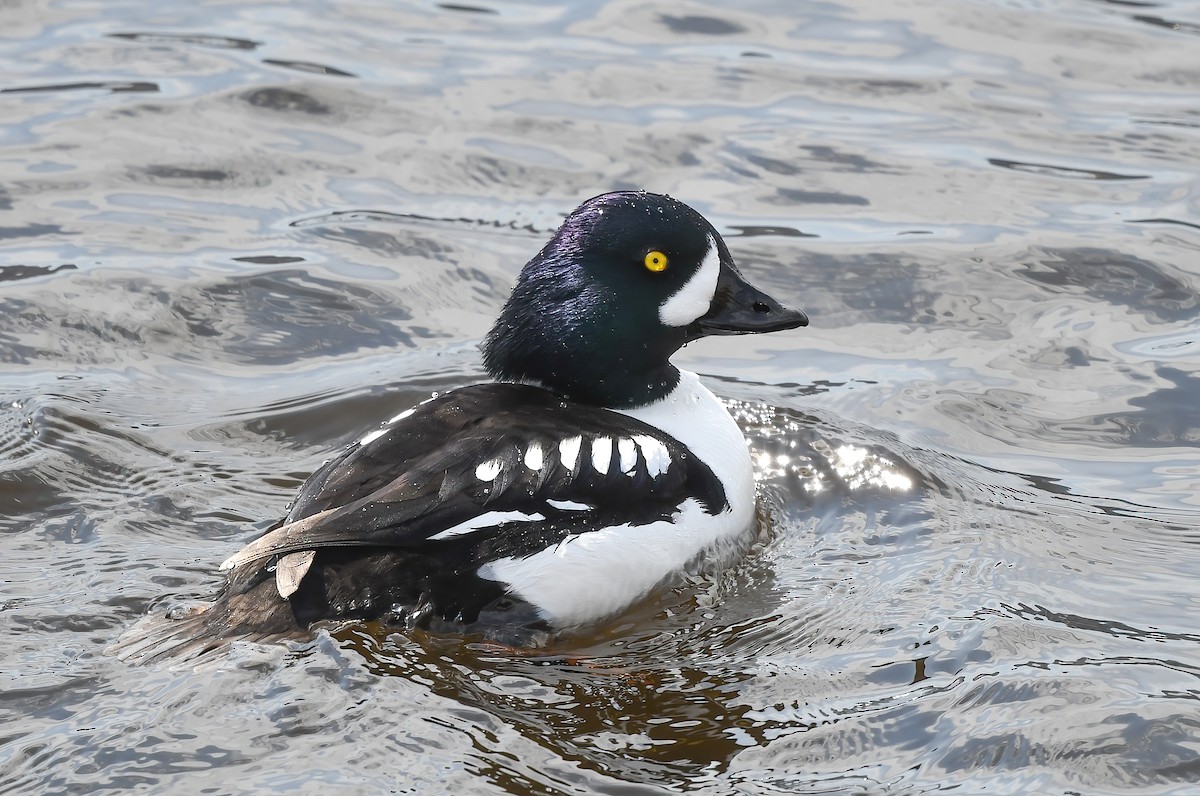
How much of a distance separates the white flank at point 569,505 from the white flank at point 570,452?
0.12 m

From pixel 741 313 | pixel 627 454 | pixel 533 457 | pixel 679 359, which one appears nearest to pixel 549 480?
pixel 533 457

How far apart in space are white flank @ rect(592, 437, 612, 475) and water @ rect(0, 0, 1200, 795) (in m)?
0.61

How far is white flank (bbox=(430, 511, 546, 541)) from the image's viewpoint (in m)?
5.06

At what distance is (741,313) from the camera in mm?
6223

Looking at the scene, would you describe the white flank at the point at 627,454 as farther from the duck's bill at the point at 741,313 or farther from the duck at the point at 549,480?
the duck's bill at the point at 741,313

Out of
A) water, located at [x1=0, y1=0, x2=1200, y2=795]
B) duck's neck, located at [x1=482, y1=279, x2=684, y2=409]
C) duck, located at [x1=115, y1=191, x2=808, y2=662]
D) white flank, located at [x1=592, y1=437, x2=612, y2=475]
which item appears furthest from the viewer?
duck's neck, located at [x1=482, y1=279, x2=684, y2=409]

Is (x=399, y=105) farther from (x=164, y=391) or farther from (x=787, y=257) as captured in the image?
(x=164, y=391)

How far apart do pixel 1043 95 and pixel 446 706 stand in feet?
24.7

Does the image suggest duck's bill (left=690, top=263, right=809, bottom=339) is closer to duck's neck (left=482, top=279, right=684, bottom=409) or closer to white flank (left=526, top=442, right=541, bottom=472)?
duck's neck (left=482, top=279, right=684, bottom=409)

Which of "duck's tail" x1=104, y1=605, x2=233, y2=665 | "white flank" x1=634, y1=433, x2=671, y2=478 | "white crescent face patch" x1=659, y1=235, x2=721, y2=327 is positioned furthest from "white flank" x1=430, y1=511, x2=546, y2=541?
"white crescent face patch" x1=659, y1=235, x2=721, y2=327

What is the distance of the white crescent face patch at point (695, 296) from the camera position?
6.09 metres

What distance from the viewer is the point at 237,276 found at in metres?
8.30

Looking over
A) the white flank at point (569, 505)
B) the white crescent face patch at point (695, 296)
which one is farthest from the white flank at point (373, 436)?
the white crescent face patch at point (695, 296)

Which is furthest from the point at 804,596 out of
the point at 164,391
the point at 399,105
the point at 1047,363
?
the point at 399,105
